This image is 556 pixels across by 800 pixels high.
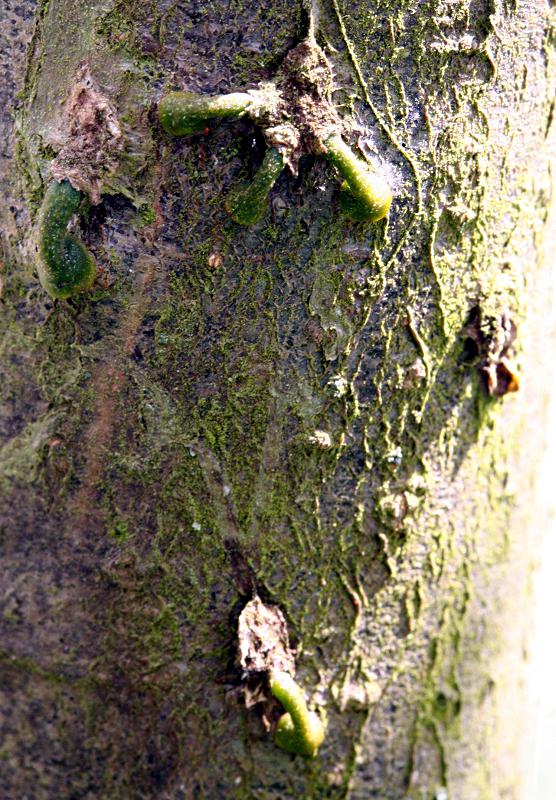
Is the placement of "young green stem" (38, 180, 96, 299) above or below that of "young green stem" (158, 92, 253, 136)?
below

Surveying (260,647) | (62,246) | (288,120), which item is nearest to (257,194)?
(288,120)

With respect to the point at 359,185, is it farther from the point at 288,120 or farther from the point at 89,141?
the point at 89,141

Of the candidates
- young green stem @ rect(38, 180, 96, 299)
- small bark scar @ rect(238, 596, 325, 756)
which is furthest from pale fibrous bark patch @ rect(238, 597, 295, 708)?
young green stem @ rect(38, 180, 96, 299)

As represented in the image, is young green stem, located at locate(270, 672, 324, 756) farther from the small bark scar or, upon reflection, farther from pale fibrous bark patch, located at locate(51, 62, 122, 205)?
pale fibrous bark patch, located at locate(51, 62, 122, 205)

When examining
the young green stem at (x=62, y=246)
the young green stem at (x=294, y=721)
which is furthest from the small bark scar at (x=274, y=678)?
the young green stem at (x=62, y=246)

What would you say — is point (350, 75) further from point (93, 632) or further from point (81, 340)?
point (93, 632)

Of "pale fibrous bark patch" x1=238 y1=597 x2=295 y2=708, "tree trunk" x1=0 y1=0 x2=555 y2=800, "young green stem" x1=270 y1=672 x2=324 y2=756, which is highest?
"tree trunk" x1=0 y1=0 x2=555 y2=800
